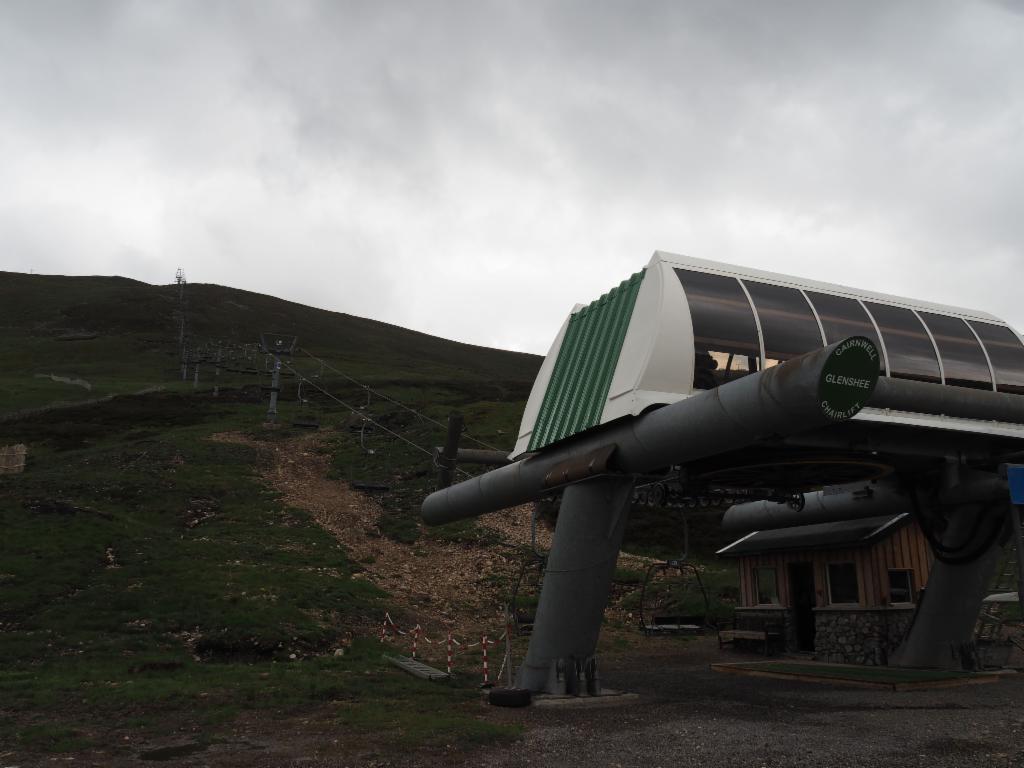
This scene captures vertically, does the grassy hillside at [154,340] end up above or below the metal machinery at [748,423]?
above

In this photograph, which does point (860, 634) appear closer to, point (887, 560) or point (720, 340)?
point (887, 560)

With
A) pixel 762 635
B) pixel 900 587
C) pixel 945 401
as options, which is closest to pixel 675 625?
pixel 762 635

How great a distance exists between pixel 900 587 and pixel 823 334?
10.1 m

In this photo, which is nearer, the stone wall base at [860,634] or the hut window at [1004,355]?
the hut window at [1004,355]

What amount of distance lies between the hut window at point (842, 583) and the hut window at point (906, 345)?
317 inches

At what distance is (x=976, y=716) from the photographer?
13.3m

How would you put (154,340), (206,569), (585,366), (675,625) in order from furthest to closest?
(154,340)
(206,569)
(675,625)
(585,366)

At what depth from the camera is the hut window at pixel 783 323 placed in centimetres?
1520

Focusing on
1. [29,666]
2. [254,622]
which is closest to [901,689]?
[254,622]

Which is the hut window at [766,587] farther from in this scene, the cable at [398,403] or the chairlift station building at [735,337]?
the cable at [398,403]

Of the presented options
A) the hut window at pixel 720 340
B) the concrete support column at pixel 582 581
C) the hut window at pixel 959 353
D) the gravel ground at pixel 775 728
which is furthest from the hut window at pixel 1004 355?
the concrete support column at pixel 582 581

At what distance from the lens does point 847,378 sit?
10.9 metres

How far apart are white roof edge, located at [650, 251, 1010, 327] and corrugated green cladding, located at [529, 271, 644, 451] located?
86cm

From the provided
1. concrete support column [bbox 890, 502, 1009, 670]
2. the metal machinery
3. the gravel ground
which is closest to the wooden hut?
concrete support column [bbox 890, 502, 1009, 670]
